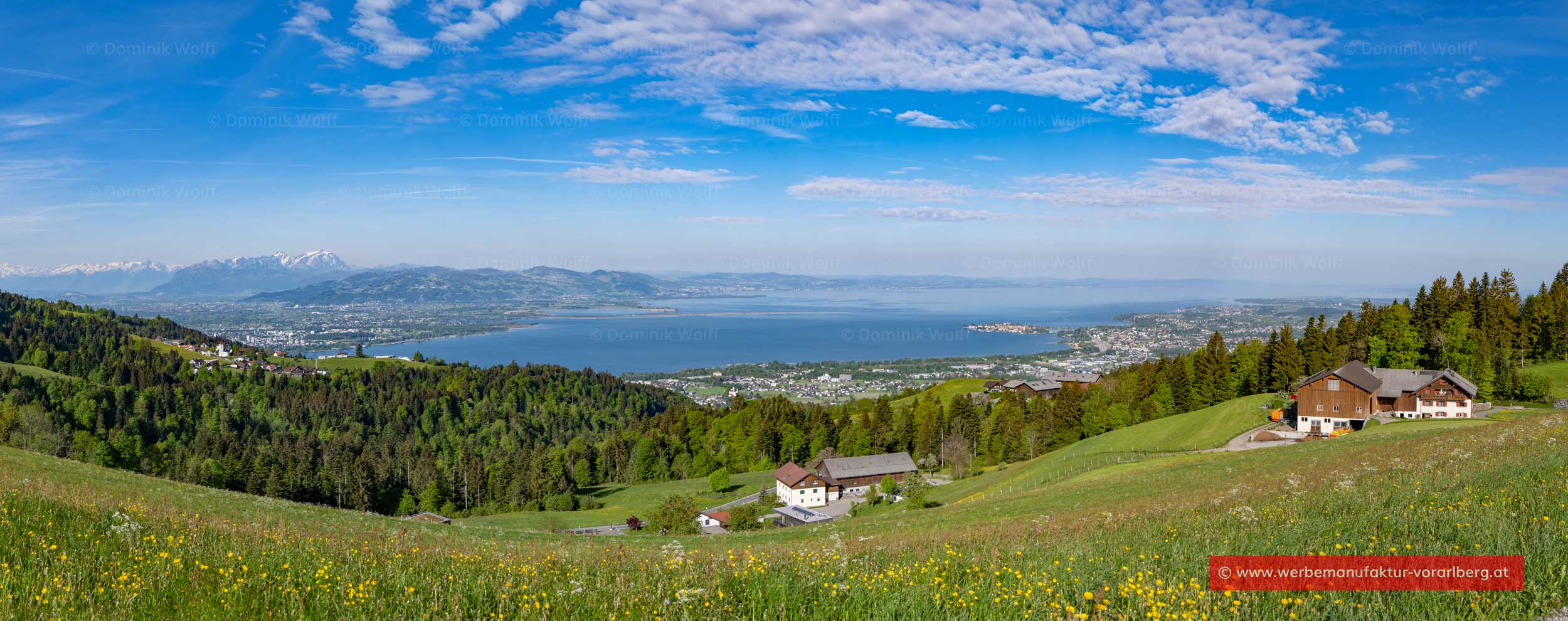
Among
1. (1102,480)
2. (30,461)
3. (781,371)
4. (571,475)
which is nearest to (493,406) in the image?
(571,475)

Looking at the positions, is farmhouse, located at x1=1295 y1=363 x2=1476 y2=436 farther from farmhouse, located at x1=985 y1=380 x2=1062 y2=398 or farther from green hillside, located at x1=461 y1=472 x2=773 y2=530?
green hillside, located at x1=461 y1=472 x2=773 y2=530

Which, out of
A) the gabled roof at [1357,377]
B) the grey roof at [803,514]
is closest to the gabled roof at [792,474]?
the grey roof at [803,514]

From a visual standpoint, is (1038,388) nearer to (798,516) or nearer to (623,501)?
(798,516)

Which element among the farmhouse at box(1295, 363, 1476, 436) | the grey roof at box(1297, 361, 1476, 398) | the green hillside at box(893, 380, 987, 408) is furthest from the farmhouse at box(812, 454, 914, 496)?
the grey roof at box(1297, 361, 1476, 398)

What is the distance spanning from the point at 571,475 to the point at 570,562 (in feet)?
235

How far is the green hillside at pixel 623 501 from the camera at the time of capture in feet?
164

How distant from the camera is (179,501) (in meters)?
20.4

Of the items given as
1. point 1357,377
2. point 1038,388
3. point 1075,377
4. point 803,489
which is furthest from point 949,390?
point 1357,377

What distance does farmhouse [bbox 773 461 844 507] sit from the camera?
5788cm

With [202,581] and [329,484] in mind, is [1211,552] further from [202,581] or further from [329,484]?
[329,484]

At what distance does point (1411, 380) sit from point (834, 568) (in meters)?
58.3

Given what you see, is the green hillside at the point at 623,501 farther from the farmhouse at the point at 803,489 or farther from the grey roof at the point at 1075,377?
the grey roof at the point at 1075,377

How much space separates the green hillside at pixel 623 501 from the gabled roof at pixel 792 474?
4549 millimetres

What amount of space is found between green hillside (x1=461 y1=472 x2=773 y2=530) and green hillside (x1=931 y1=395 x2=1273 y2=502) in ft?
70.1
